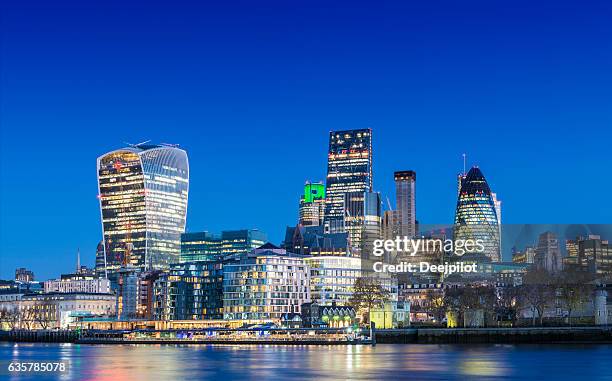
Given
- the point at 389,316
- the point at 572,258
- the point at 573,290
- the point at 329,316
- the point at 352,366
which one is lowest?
the point at 352,366

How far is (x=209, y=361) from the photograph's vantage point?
108250 mm

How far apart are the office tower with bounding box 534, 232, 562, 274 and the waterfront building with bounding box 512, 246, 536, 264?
1.08 m

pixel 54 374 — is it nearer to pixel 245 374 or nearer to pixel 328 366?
pixel 245 374

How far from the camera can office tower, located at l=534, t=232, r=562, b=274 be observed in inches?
7259

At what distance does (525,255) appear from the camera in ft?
624

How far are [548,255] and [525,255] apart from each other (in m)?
4.71

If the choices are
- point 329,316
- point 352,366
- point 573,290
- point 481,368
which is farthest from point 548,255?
point 481,368

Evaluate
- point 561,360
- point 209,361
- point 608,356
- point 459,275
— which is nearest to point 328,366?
point 209,361

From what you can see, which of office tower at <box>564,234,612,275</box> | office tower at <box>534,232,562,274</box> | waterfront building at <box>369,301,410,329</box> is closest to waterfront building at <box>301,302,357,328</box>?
waterfront building at <box>369,301,410,329</box>

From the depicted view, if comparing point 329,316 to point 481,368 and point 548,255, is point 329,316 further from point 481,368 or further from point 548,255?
point 481,368

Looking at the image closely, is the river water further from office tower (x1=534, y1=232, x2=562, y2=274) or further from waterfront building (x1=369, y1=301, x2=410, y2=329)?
office tower (x1=534, y1=232, x2=562, y2=274)

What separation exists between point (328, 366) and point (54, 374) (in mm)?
26035

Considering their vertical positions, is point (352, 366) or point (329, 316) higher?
point (329, 316)

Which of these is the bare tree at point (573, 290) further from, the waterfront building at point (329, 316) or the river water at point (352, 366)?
the river water at point (352, 366)
